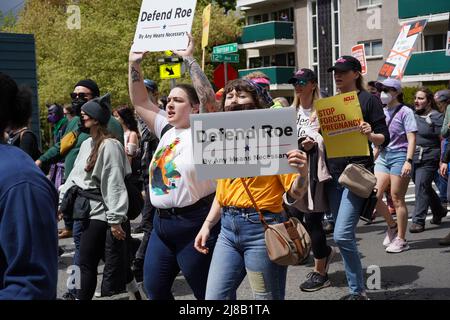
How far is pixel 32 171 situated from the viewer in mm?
2240

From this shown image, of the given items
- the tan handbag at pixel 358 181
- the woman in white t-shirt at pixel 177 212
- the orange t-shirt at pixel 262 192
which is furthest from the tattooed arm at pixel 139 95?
A: the tan handbag at pixel 358 181

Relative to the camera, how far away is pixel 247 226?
394 centimetres

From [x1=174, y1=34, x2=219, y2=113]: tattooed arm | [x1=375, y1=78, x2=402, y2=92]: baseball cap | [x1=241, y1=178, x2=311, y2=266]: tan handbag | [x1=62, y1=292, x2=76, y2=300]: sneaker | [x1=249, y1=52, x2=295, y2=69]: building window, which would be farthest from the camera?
[x1=249, y1=52, x2=295, y2=69]: building window

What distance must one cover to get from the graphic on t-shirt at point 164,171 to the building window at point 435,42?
1214 inches

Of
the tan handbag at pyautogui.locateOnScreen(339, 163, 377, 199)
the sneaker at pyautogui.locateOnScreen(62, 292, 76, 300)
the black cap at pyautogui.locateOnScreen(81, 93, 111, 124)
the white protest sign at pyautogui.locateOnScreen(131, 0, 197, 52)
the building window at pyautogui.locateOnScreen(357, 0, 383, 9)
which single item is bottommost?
the sneaker at pyautogui.locateOnScreen(62, 292, 76, 300)

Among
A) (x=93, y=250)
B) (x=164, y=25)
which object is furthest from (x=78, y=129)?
(x=164, y=25)

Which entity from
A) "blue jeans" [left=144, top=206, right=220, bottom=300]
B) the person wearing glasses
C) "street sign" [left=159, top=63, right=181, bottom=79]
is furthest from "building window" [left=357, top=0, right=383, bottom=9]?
"blue jeans" [left=144, top=206, right=220, bottom=300]

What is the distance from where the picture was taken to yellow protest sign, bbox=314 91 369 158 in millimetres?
5324

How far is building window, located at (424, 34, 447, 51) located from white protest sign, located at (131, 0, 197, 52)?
30174 mm

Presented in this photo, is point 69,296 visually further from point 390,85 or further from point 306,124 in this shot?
point 390,85

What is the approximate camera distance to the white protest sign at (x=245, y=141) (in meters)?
3.79

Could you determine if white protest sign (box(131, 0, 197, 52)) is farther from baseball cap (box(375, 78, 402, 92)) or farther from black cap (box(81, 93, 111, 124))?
baseball cap (box(375, 78, 402, 92))
